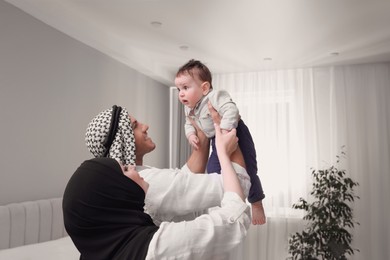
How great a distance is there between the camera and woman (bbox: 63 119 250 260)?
31.0 inches

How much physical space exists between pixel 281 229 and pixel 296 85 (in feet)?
6.27

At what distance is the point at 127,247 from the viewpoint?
80cm

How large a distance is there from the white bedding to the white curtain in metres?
3.07

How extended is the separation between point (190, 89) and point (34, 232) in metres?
1.52

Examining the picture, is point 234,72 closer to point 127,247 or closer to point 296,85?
point 296,85

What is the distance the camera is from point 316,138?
4.49m

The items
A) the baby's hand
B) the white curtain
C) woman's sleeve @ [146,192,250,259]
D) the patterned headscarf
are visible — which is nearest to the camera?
woman's sleeve @ [146,192,250,259]

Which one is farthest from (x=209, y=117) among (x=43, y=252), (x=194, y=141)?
(x=43, y=252)

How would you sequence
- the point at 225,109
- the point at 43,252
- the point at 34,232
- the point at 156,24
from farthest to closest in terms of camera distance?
the point at 156,24 → the point at 34,232 → the point at 43,252 → the point at 225,109

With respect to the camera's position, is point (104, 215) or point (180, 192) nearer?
point (104, 215)

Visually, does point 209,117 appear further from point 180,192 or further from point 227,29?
point 227,29

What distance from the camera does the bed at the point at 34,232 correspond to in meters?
1.84

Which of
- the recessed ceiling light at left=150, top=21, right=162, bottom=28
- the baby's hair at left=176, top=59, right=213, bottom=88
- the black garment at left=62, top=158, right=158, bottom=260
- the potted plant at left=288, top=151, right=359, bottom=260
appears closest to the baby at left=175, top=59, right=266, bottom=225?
the baby's hair at left=176, top=59, right=213, bottom=88

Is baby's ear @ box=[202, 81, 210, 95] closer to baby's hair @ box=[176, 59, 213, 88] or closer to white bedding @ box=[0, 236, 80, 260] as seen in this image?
baby's hair @ box=[176, 59, 213, 88]
